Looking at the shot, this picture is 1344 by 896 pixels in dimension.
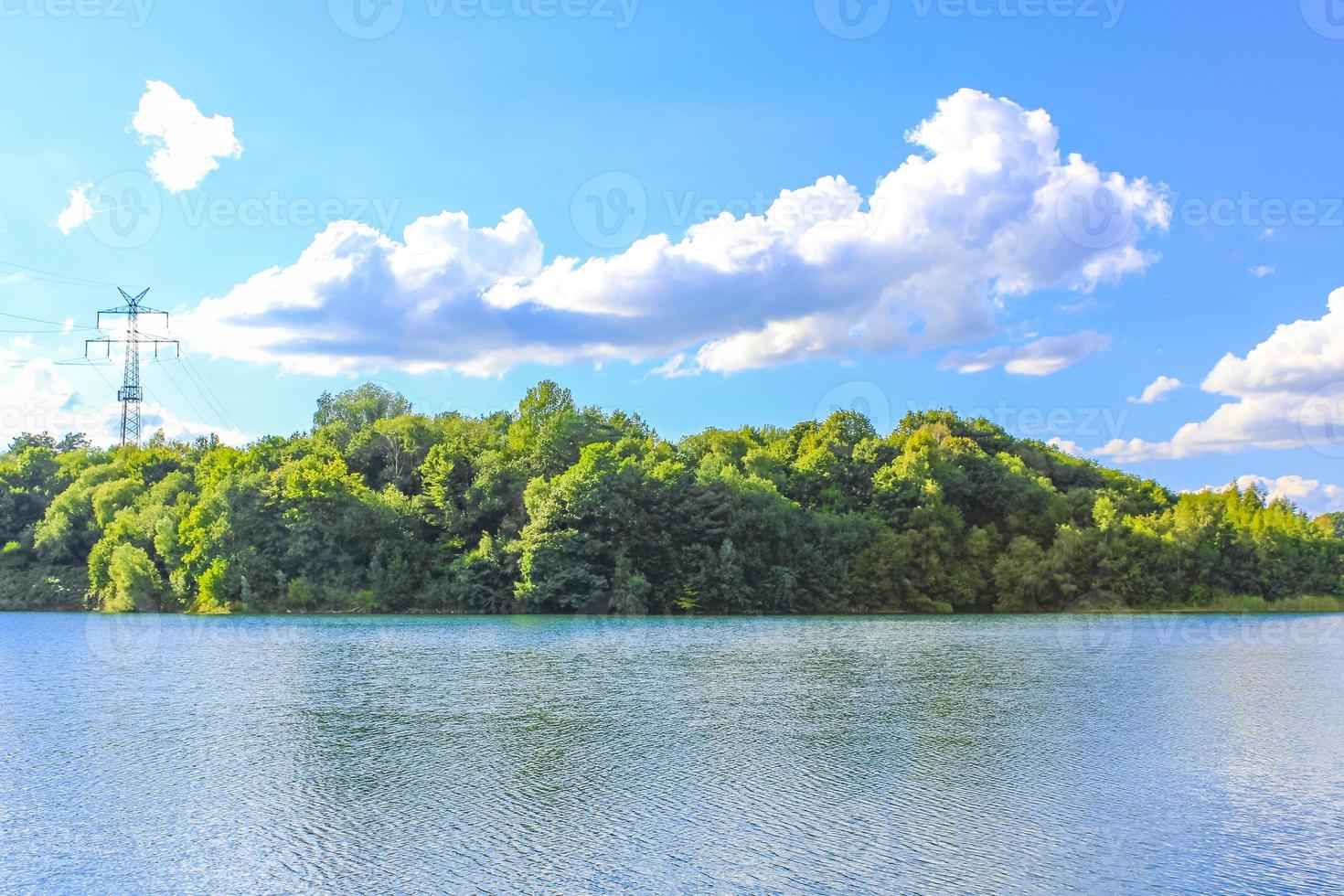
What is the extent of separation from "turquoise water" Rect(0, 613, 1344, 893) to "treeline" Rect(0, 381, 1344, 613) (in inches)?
1351

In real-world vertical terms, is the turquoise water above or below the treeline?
below

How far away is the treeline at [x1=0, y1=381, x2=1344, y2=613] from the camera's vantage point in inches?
2904

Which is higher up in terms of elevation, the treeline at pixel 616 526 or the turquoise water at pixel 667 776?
the treeline at pixel 616 526

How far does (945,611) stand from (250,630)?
5233cm

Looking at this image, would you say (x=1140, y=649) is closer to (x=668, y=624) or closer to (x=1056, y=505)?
(x=668, y=624)

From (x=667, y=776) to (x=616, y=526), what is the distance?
177 ft

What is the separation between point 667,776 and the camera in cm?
1958

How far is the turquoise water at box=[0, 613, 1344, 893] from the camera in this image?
14281 millimetres

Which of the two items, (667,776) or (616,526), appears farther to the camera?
(616,526)

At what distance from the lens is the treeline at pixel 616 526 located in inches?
2904

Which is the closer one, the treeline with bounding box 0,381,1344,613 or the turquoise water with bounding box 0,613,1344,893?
the turquoise water with bounding box 0,613,1344,893

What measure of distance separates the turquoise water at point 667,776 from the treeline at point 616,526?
34.3m

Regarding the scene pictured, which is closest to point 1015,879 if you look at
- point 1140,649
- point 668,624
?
point 1140,649

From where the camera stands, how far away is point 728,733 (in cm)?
2408
